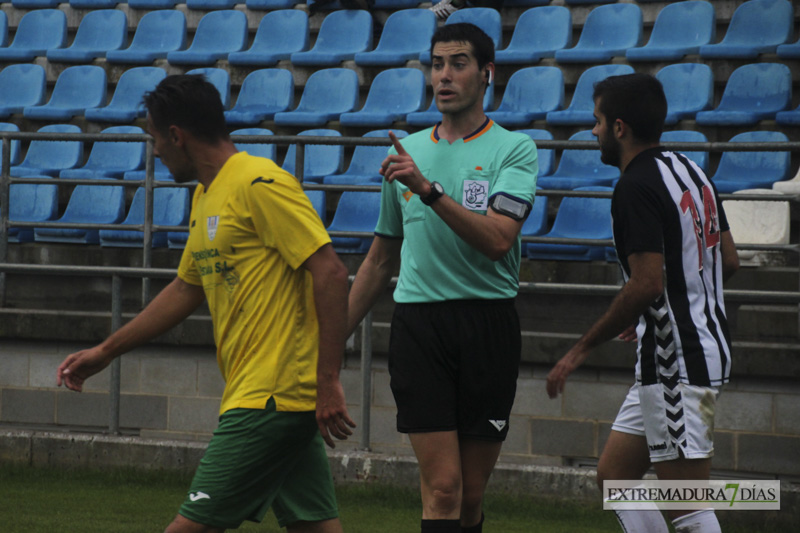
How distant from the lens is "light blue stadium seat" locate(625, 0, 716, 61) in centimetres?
910

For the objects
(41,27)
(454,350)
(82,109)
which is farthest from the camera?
(41,27)

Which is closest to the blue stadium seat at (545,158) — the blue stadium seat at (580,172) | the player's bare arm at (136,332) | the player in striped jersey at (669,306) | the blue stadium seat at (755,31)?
the blue stadium seat at (580,172)

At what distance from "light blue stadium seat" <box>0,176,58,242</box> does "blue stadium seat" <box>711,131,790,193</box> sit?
17.7 ft

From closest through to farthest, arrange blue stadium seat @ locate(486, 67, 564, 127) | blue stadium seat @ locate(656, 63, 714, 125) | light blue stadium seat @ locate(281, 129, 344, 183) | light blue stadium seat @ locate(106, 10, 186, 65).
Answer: blue stadium seat @ locate(656, 63, 714, 125) < blue stadium seat @ locate(486, 67, 564, 127) < light blue stadium seat @ locate(281, 129, 344, 183) < light blue stadium seat @ locate(106, 10, 186, 65)

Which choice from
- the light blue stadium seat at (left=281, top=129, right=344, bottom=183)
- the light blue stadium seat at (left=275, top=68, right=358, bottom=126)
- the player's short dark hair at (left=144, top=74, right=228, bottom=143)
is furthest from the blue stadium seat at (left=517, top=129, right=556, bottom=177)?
the player's short dark hair at (left=144, top=74, right=228, bottom=143)

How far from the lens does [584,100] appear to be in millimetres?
9031

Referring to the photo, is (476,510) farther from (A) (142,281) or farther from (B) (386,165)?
(A) (142,281)

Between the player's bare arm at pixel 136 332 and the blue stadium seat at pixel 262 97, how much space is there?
6.37 meters

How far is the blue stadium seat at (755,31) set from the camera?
8.89 m

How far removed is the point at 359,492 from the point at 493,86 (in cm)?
427

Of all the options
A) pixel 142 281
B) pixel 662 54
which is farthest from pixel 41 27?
pixel 662 54

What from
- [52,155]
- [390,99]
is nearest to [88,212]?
[52,155]

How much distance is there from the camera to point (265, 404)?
11.4ft

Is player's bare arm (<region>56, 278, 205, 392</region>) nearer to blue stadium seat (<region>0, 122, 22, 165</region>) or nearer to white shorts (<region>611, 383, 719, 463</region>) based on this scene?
white shorts (<region>611, 383, 719, 463</region>)
